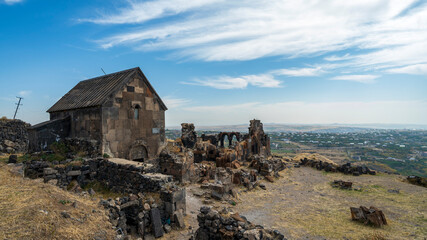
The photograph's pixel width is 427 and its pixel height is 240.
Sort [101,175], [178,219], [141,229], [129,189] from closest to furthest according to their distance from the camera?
Answer: [141,229]
[178,219]
[129,189]
[101,175]

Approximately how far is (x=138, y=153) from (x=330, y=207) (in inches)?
449

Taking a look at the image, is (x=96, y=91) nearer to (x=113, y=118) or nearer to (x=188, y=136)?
(x=113, y=118)

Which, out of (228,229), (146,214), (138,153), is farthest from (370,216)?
(138,153)

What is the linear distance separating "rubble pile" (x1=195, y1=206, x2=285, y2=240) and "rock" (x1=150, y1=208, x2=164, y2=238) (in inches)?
47.4

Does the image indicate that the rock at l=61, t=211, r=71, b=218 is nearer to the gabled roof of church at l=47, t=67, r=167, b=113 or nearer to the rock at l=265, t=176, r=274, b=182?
the gabled roof of church at l=47, t=67, r=167, b=113

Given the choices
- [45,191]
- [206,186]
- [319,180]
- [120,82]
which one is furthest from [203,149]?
[45,191]

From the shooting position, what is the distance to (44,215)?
204 inches

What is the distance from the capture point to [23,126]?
70.6 feet

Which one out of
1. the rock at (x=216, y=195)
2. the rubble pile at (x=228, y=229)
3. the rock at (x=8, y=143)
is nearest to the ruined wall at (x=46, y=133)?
the rock at (x=216, y=195)

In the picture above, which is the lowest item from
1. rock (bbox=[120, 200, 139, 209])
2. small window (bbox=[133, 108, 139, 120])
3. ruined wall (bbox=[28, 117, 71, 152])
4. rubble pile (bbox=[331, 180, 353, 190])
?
rubble pile (bbox=[331, 180, 353, 190])

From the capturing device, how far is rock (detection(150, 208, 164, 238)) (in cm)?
729

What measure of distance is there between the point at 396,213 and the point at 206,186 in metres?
10.3

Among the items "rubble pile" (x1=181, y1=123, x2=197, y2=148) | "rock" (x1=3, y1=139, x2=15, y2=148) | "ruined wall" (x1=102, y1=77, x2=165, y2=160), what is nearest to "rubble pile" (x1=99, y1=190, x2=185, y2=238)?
"ruined wall" (x1=102, y1=77, x2=165, y2=160)

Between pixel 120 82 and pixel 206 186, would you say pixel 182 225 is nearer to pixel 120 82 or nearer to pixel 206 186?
pixel 206 186
